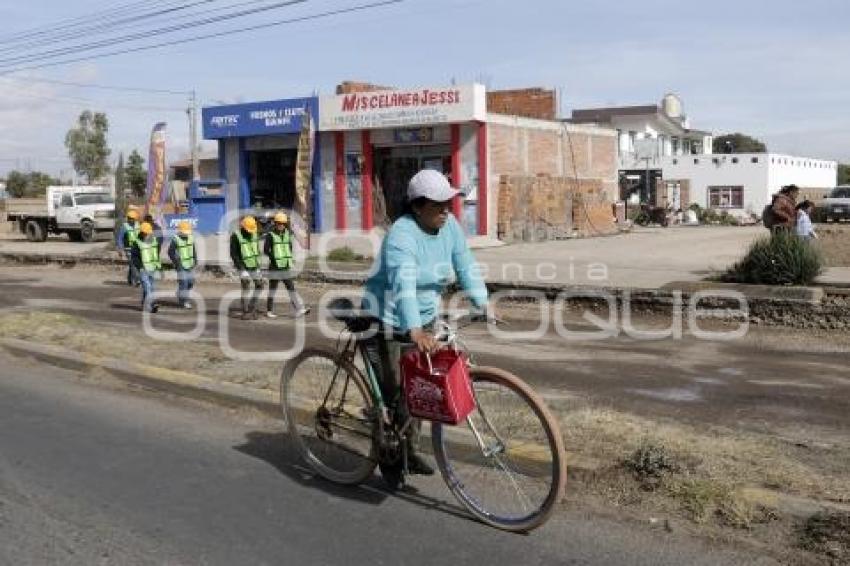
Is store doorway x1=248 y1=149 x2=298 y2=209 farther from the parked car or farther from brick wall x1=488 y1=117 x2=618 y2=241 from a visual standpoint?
the parked car

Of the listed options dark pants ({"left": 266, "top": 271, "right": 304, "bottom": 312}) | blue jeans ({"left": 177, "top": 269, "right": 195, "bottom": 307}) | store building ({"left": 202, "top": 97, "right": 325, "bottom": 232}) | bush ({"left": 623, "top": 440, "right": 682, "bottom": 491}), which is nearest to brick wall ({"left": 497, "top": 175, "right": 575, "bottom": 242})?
store building ({"left": 202, "top": 97, "right": 325, "bottom": 232})

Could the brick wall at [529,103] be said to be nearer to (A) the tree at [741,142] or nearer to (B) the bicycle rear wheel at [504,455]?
(B) the bicycle rear wheel at [504,455]

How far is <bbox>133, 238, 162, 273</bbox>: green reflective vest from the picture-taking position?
48.6 feet

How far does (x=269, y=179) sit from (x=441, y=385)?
89.0 ft

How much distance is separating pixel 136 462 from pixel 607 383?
4207mm

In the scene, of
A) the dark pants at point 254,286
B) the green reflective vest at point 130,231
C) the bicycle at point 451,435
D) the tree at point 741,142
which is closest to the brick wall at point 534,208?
the green reflective vest at point 130,231

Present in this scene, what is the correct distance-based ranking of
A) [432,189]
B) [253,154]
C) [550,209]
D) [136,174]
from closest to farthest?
[432,189] < [550,209] < [253,154] < [136,174]

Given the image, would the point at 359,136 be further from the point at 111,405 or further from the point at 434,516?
the point at 434,516

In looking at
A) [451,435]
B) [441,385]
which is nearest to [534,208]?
[451,435]

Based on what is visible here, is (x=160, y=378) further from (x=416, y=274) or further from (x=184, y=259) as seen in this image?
(x=184, y=259)

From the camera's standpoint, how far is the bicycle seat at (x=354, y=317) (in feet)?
17.1

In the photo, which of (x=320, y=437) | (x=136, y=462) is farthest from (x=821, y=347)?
(x=136, y=462)

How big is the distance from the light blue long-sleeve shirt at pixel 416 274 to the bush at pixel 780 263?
9157mm

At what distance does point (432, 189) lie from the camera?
191 inches
